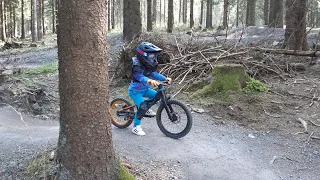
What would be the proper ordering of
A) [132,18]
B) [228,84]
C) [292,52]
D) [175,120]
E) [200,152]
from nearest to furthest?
[200,152], [175,120], [228,84], [292,52], [132,18]

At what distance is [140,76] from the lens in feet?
17.3

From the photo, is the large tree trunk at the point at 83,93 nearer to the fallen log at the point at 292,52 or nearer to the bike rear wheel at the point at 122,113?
the bike rear wheel at the point at 122,113

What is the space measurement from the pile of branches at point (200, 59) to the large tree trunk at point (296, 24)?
0.96m

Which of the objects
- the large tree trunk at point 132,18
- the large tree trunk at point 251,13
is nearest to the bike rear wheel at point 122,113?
the large tree trunk at point 132,18

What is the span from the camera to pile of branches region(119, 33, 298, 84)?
346 inches

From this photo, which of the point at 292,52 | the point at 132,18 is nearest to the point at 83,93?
the point at 292,52

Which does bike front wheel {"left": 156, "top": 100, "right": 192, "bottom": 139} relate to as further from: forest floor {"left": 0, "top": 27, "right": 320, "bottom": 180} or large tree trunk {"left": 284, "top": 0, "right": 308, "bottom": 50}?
large tree trunk {"left": 284, "top": 0, "right": 308, "bottom": 50}

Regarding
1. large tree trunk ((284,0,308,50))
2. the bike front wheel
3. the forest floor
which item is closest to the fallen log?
the forest floor

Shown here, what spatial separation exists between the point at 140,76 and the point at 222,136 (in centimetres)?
193

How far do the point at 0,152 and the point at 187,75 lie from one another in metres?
5.58

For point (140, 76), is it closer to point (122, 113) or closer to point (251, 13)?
point (122, 113)

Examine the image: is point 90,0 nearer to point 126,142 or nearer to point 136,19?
point 126,142

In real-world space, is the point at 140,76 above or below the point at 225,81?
above

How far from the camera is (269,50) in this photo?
934 centimetres
